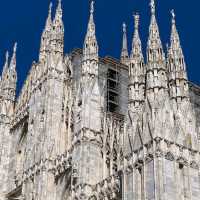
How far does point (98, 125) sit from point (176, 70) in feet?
20.3

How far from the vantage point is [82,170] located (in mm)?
35438

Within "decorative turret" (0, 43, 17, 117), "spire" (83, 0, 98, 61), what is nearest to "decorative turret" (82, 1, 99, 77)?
"spire" (83, 0, 98, 61)

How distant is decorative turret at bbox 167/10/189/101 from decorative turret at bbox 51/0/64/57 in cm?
1193

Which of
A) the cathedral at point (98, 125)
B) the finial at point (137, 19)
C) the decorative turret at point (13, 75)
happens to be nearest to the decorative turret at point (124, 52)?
the cathedral at point (98, 125)

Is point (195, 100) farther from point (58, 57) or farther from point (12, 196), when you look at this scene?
point (12, 196)

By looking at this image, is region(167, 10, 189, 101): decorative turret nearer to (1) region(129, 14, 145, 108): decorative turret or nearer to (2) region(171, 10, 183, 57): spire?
(2) region(171, 10, 183, 57): spire

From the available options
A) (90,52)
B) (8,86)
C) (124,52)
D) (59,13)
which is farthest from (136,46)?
(8,86)

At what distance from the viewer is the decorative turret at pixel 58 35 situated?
46156 millimetres

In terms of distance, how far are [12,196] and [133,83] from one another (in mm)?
14573

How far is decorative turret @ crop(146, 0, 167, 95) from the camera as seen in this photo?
3238 centimetres

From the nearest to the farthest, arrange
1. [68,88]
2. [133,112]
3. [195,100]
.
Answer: [133,112] → [68,88] → [195,100]

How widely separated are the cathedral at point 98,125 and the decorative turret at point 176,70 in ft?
0.20

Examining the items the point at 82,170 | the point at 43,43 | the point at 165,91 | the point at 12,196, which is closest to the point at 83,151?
the point at 82,170

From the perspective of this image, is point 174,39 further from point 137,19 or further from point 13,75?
point 13,75
